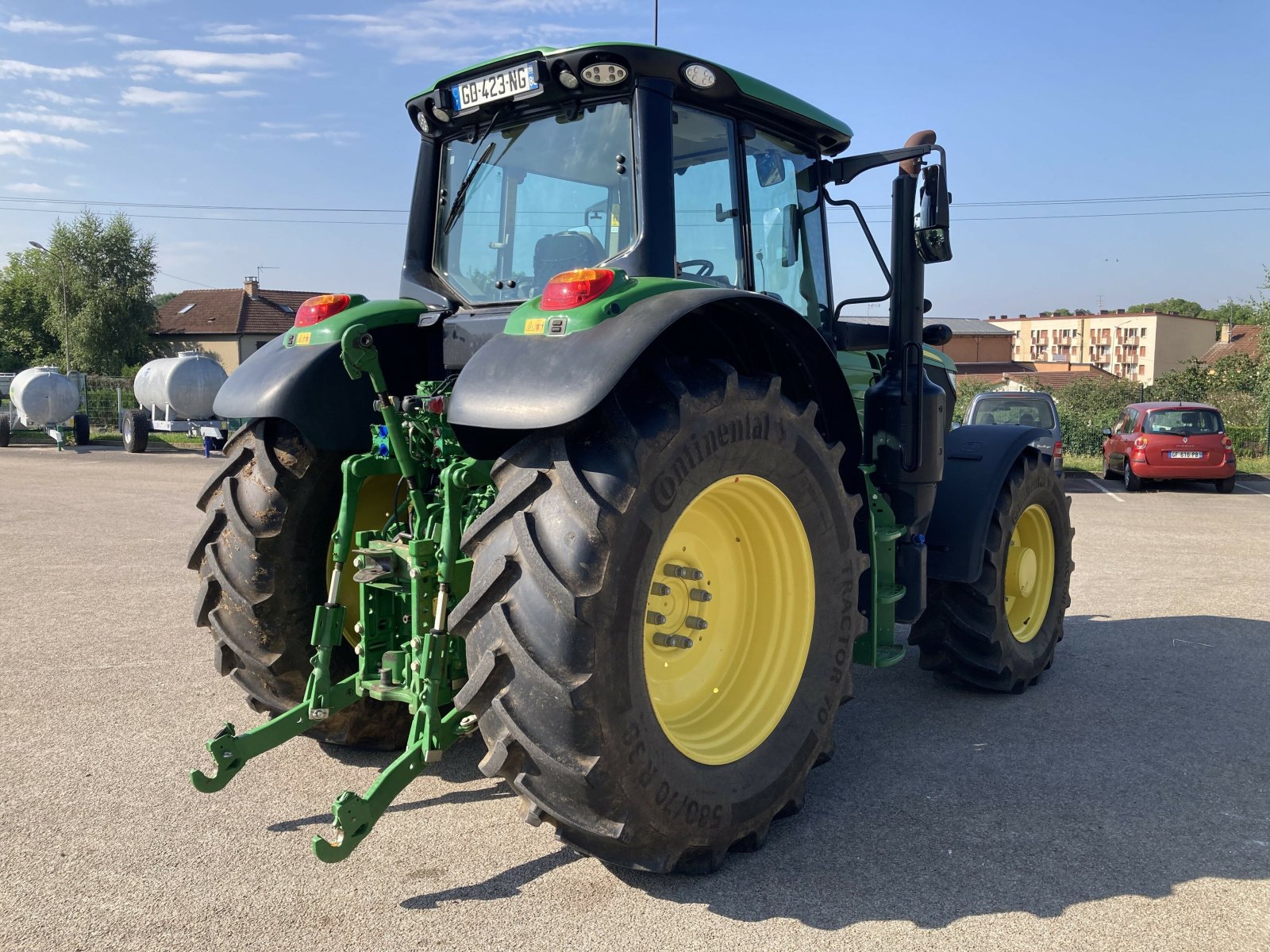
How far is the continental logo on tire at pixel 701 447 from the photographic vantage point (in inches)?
111

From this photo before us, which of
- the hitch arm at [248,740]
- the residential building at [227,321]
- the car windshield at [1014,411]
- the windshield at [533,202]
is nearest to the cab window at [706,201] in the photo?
the windshield at [533,202]

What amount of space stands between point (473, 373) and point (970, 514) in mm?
2774

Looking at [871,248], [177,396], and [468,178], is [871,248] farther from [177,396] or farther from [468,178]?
[177,396]

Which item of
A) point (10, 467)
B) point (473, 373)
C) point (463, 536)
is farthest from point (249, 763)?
point (10, 467)

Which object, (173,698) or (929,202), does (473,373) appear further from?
(173,698)

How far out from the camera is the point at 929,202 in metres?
3.94

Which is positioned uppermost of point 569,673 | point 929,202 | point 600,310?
point 929,202

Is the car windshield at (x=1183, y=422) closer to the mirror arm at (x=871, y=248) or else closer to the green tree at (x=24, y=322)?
the mirror arm at (x=871, y=248)

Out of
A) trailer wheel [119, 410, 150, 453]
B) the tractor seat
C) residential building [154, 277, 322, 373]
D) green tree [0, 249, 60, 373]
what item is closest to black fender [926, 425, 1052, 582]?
the tractor seat

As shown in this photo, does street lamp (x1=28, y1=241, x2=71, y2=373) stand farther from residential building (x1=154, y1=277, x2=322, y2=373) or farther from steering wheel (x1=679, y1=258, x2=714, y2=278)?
steering wheel (x1=679, y1=258, x2=714, y2=278)

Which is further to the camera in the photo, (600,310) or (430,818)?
(430,818)

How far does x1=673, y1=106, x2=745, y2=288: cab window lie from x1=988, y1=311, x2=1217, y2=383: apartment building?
7039cm

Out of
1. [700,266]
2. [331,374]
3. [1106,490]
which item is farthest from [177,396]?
[700,266]

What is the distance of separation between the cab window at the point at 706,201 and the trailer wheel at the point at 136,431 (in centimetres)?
2311
